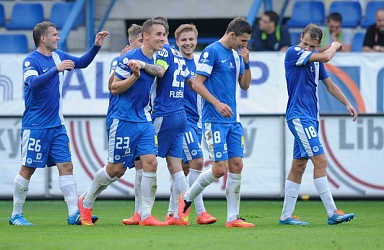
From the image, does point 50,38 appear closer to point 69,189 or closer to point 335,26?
point 69,189

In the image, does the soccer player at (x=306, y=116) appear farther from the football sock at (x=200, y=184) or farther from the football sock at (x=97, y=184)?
the football sock at (x=97, y=184)

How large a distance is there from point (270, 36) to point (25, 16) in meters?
5.46

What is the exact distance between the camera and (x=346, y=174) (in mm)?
15305

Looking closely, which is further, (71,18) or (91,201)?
(71,18)

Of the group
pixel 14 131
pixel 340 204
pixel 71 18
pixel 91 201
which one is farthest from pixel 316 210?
pixel 71 18

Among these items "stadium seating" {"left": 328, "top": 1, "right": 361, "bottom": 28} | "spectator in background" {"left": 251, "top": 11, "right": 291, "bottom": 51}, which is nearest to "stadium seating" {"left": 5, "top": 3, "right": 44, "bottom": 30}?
"spectator in background" {"left": 251, "top": 11, "right": 291, "bottom": 51}

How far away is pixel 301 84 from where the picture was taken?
10.6 metres

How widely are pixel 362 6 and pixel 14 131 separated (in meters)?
7.73

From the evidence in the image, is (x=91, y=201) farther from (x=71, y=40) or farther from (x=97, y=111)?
(x=71, y=40)

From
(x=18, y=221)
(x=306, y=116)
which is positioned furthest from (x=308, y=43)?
(x=18, y=221)

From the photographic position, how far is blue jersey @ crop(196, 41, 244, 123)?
10203mm

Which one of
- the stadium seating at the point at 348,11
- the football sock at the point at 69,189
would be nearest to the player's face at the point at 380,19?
the stadium seating at the point at 348,11

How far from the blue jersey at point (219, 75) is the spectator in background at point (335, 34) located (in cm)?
697

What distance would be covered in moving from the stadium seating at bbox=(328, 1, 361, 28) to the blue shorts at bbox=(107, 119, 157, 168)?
9.18 metres
